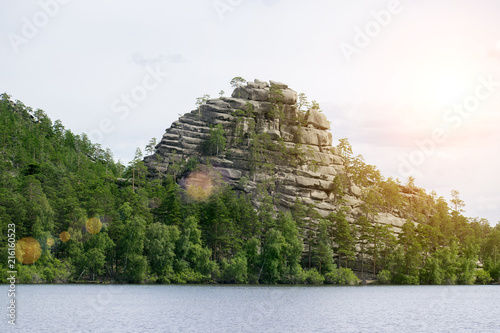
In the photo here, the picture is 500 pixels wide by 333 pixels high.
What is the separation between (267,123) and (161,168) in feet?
112

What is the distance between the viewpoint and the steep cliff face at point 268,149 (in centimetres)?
13850

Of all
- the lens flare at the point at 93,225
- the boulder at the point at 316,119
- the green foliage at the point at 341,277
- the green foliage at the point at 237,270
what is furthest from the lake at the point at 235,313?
the boulder at the point at 316,119

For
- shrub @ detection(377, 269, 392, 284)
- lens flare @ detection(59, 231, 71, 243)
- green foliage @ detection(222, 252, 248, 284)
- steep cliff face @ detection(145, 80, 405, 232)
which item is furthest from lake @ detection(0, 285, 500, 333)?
steep cliff face @ detection(145, 80, 405, 232)

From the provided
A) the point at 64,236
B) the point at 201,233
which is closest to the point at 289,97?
the point at 201,233

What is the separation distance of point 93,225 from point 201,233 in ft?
77.3

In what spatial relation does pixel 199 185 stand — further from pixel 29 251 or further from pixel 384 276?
pixel 384 276

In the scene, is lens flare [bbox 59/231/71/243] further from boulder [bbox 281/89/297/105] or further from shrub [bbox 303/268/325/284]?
boulder [bbox 281/89/297/105]

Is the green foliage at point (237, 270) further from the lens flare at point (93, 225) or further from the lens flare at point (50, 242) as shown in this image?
the lens flare at point (50, 242)

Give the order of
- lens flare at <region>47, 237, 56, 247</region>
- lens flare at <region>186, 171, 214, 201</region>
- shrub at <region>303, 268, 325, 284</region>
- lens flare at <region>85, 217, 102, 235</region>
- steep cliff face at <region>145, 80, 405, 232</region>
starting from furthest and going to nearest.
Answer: steep cliff face at <region>145, 80, 405, 232</region> → lens flare at <region>186, 171, 214, 201</region> → shrub at <region>303, 268, 325, 284</region> → lens flare at <region>85, 217, 102, 235</region> → lens flare at <region>47, 237, 56, 247</region>

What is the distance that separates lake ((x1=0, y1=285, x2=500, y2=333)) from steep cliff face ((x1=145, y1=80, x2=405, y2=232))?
61534mm

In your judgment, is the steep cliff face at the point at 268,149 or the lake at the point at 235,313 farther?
the steep cliff face at the point at 268,149

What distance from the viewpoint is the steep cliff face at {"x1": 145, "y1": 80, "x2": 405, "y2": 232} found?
138 metres

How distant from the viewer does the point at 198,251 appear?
104938 mm

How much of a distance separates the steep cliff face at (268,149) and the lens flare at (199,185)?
354 centimetres
